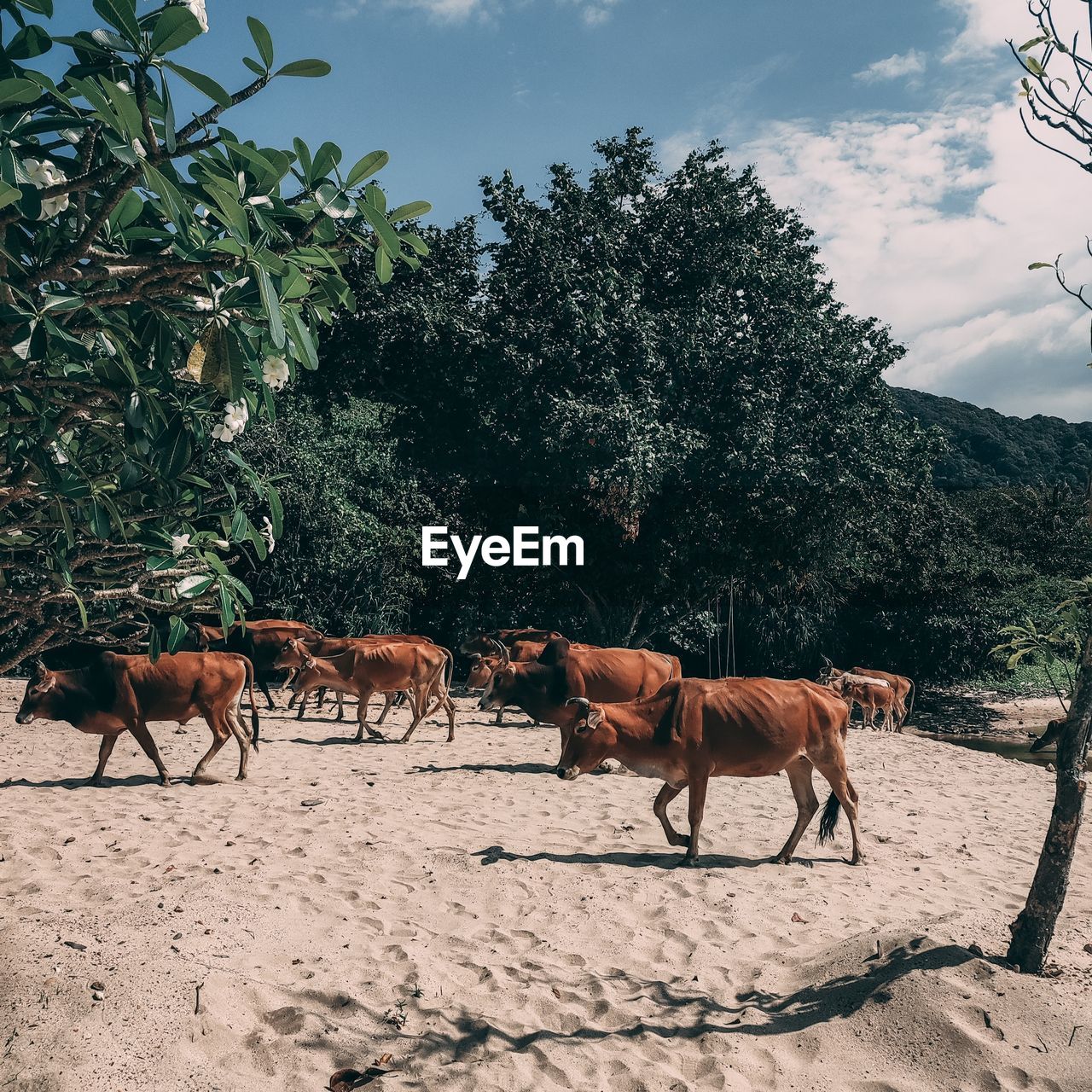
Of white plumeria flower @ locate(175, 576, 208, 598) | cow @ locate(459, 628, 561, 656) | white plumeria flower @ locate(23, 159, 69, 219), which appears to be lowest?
cow @ locate(459, 628, 561, 656)

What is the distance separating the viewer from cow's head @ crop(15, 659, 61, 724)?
9906mm

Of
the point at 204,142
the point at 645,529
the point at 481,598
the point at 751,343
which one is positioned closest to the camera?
the point at 204,142

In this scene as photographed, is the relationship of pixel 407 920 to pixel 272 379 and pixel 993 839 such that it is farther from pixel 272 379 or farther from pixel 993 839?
pixel 993 839

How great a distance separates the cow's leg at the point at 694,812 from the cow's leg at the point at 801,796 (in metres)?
0.80

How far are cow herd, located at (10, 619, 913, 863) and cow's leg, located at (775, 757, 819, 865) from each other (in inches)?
0.5

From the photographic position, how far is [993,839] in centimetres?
959

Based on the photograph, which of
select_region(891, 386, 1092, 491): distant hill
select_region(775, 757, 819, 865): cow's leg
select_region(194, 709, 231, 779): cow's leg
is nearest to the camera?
select_region(775, 757, 819, 865): cow's leg

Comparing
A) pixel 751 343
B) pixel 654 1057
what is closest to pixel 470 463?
pixel 751 343

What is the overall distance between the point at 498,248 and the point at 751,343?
21.0ft

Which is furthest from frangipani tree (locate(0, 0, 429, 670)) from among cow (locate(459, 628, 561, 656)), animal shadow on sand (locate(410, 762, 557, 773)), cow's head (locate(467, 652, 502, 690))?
cow (locate(459, 628, 561, 656))

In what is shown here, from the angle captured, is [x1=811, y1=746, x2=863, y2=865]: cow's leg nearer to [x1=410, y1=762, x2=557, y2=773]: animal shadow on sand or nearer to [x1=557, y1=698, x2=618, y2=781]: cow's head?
[x1=557, y1=698, x2=618, y2=781]: cow's head

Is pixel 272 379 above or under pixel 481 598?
above

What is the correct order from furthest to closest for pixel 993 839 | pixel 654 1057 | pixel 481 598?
pixel 481 598
pixel 993 839
pixel 654 1057

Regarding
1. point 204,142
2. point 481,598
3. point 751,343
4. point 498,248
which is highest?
point 498,248
